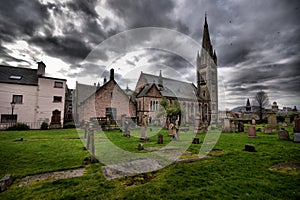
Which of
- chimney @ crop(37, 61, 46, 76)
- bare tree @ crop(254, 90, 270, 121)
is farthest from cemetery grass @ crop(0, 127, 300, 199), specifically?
bare tree @ crop(254, 90, 270, 121)

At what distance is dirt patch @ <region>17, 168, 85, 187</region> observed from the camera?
3883 millimetres

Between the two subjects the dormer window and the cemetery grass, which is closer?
the cemetery grass

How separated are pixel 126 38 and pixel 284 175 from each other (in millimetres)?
11840

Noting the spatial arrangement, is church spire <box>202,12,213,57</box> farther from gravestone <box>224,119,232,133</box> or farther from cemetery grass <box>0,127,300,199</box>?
cemetery grass <box>0,127,300,199</box>

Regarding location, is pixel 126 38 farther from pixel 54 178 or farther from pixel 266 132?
pixel 266 132

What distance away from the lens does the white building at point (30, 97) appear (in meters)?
18.9

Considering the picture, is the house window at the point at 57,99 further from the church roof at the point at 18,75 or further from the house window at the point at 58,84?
the church roof at the point at 18,75

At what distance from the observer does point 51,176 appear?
14.0ft

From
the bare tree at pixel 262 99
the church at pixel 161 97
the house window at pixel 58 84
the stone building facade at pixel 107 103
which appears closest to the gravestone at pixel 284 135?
the church at pixel 161 97

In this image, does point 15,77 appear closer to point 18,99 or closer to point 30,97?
point 18,99

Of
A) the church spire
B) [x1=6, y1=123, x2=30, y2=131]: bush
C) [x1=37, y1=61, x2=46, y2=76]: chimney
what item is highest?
the church spire

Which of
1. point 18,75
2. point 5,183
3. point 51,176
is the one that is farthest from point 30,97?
point 5,183

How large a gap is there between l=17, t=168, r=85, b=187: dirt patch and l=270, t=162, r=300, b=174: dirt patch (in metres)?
6.26

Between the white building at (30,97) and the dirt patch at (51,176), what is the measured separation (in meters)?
19.2
